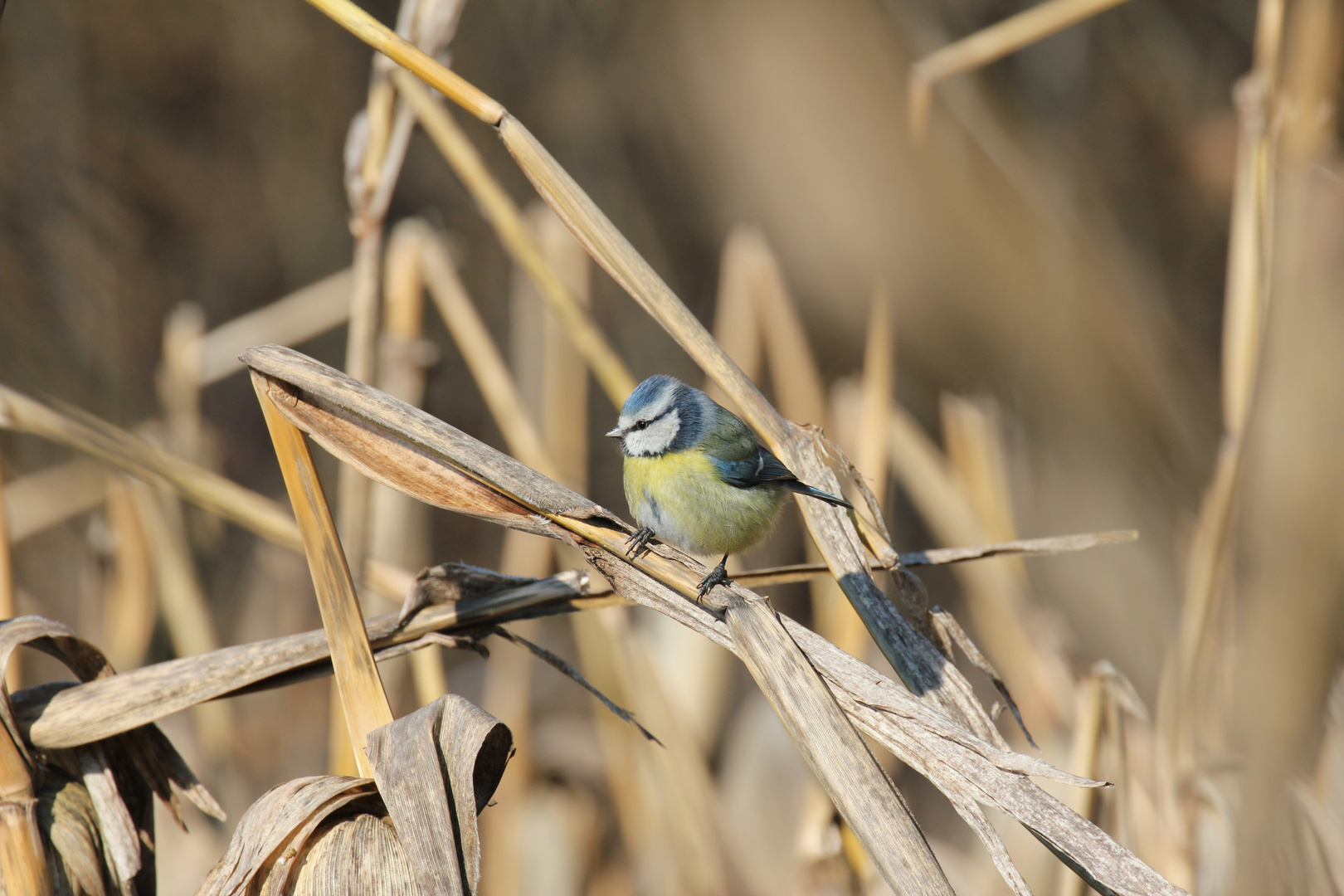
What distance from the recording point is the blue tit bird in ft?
4.96

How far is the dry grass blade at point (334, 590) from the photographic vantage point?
744mm

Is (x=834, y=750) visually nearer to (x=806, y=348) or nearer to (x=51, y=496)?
(x=806, y=348)

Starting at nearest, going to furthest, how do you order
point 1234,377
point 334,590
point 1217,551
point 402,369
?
point 334,590, point 1217,551, point 1234,377, point 402,369

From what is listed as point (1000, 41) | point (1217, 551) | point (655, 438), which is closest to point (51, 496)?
point (655, 438)

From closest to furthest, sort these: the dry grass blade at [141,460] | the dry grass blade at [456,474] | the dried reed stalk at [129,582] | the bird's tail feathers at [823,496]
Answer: the dry grass blade at [456,474] → the bird's tail feathers at [823,496] → the dry grass blade at [141,460] → the dried reed stalk at [129,582]

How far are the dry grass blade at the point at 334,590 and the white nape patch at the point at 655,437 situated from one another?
2.71ft

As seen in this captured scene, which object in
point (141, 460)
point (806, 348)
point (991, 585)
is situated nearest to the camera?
point (141, 460)

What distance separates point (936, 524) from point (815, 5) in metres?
1.24

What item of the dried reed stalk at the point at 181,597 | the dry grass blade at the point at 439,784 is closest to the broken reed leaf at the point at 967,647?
the dry grass blade at the point at 439,784

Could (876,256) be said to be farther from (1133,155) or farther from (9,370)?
(9,370)

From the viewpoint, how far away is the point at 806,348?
1.82 meters

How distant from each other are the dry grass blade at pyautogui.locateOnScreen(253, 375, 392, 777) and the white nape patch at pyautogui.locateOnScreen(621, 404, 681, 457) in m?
0.83

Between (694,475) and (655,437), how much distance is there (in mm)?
101

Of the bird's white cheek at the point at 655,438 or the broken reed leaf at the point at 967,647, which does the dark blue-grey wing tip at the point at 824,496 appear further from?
the bird's white cheek at the point at 655,438
